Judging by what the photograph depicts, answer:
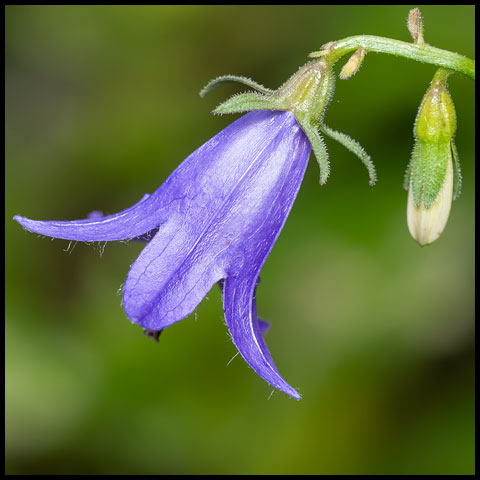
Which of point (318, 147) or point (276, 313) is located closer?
point (318, 147)

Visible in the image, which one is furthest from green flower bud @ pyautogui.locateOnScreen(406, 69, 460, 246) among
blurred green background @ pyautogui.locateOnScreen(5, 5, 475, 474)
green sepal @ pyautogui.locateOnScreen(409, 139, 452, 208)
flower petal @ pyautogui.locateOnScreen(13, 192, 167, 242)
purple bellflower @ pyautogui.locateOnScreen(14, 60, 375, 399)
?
blurred green background @ pyautogui.locateOnScreen(5, 5, 475, 474)

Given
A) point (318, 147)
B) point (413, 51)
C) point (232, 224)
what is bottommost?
point (232, 224)

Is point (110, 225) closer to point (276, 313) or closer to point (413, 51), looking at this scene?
point (413, 51)

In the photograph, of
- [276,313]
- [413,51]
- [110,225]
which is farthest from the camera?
[276,313]

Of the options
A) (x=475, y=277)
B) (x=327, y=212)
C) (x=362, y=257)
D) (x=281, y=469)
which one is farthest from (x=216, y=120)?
(x=281, y=469)

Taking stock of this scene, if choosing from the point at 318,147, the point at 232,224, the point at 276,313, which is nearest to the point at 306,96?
the point at 318,147

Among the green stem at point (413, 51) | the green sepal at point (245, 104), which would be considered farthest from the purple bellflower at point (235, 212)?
the green stem at point (413, 51)

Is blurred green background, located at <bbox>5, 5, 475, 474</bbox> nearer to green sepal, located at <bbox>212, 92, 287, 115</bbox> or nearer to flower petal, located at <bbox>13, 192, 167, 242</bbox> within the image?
flower petal, located at <bbox>13, 192, 167, 242</bbox>

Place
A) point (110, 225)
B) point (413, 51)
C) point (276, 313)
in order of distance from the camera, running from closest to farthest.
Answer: point (413, 51) → point (110, 225) → point (276, 313)
